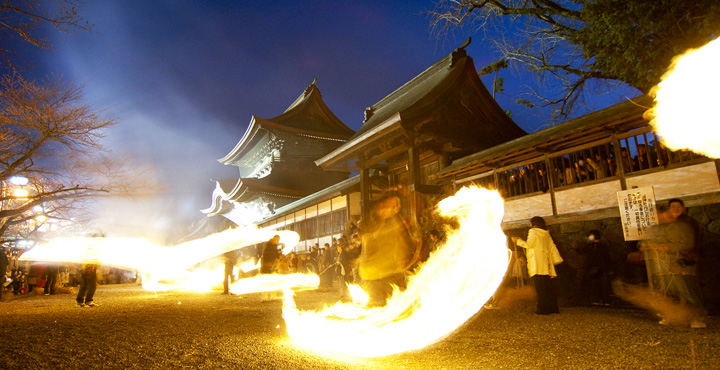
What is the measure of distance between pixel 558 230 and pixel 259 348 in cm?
786

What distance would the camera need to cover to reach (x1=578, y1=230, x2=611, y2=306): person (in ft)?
25.9

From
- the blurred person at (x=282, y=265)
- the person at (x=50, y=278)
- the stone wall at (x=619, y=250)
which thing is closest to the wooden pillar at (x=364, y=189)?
the blurred person at (x=282, y=265)

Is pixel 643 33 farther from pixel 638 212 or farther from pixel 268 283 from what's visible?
pixel 268 283

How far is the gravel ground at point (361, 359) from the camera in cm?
378

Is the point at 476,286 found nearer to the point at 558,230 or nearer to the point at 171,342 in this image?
the point at 558,230

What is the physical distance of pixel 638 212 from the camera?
7.03m

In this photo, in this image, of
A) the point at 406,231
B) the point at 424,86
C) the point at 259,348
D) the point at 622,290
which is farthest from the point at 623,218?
the point at 424,86

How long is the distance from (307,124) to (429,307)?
76.2ft

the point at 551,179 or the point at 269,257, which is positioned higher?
the point at 551,179

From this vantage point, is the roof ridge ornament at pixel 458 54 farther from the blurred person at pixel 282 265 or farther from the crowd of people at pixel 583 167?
the blurred person at pixel 282 265

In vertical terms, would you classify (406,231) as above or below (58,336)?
above

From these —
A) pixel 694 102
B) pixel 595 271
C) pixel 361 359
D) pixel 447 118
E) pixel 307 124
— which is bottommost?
pixel 361 359

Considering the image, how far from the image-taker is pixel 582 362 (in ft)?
12.4

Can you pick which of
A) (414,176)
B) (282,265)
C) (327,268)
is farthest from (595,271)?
(327,268)
